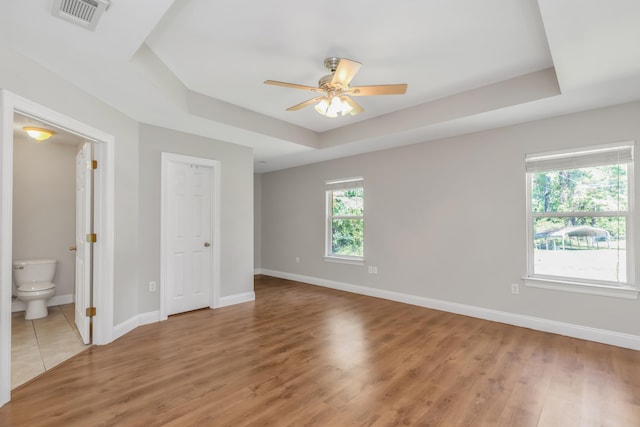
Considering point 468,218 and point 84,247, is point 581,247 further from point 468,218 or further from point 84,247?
point 84,247

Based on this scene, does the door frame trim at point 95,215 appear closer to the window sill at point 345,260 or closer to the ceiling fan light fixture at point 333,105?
the ceiling fan light fixture at point 333,105

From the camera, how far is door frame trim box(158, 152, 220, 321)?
3.88 m

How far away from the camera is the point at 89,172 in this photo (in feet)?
10.2

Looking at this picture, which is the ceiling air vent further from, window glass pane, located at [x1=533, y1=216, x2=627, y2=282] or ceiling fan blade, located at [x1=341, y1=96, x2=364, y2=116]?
window glass pane, located at [x1=533, y1=216, x2=627, y2=282]

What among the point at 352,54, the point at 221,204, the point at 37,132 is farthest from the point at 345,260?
the point at 37,132

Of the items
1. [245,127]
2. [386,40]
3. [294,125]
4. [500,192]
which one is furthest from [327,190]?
[386,40]

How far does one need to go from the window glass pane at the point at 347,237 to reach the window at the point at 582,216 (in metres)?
2.54

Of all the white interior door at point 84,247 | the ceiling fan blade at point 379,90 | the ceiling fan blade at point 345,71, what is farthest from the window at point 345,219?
the white interior door at point 84,247

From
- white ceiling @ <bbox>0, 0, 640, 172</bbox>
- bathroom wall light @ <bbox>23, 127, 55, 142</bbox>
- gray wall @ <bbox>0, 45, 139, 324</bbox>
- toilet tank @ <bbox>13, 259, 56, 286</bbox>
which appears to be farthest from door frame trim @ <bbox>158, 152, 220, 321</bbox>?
toilet tank @ <bbox>13, 259, 56, 286</bbox>

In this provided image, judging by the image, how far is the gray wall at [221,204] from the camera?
3.75 meters

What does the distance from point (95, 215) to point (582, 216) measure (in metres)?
5.07

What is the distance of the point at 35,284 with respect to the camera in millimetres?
3938

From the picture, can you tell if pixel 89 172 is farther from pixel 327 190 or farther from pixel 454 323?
pixel 454 323

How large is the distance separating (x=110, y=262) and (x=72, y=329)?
1025 mm
